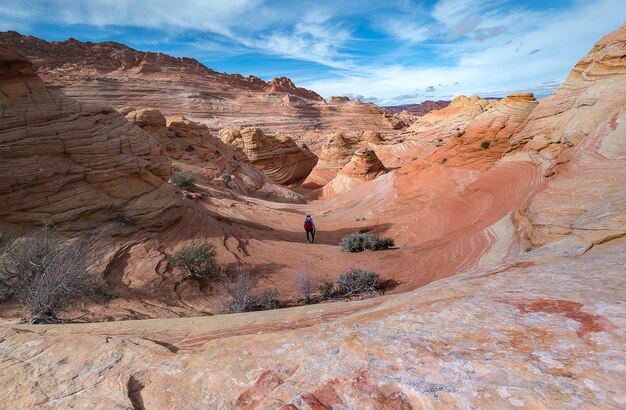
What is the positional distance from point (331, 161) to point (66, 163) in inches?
939

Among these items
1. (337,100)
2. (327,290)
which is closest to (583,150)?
(327,290)

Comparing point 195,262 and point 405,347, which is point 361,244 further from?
point 405,347

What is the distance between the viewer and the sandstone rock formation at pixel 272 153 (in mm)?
29094

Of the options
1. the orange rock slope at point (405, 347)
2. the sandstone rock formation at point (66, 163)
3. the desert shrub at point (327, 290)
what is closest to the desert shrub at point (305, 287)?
the desert shrub at point (327, 290)

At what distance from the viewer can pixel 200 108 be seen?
54.3 metres

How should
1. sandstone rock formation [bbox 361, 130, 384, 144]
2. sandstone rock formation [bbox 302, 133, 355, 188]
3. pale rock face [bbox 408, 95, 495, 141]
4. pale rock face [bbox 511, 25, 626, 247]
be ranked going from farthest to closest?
1. sandstone rock formation [bbox 361, 130, 384, 144]
2. sandstone rock formation [bbox 302, 133, 355, 188]
3. pale rock face [bbox 408, 95, 495, 141]
4. pale rock face [bbox 511, 25, 626, 247]

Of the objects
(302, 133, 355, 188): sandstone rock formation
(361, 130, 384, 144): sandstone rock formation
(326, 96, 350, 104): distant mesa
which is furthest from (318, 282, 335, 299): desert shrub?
(326, 96, 350, 104): distant mesa

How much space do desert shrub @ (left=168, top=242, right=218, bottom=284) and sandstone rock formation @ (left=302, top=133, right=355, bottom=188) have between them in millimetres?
21539

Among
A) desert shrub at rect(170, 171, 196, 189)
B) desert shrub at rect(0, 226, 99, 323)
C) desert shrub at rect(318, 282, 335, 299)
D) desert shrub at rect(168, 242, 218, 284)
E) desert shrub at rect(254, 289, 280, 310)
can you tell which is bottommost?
desert shrub at rect(318, 282, 335, 299)

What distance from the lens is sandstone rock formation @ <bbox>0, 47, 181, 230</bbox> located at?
798cm

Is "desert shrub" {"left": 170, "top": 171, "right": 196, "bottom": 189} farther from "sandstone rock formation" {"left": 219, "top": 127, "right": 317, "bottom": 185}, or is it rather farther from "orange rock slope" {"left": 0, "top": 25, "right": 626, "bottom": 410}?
"sandstone rock formation" {"left": 219, "top": 127, "right": 317, "bottom": 185}

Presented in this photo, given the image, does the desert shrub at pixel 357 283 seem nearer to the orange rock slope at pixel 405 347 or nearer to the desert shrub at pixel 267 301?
the desert shrub at pixel 267 301

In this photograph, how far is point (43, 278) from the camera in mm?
5027

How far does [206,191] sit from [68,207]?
322 inches
